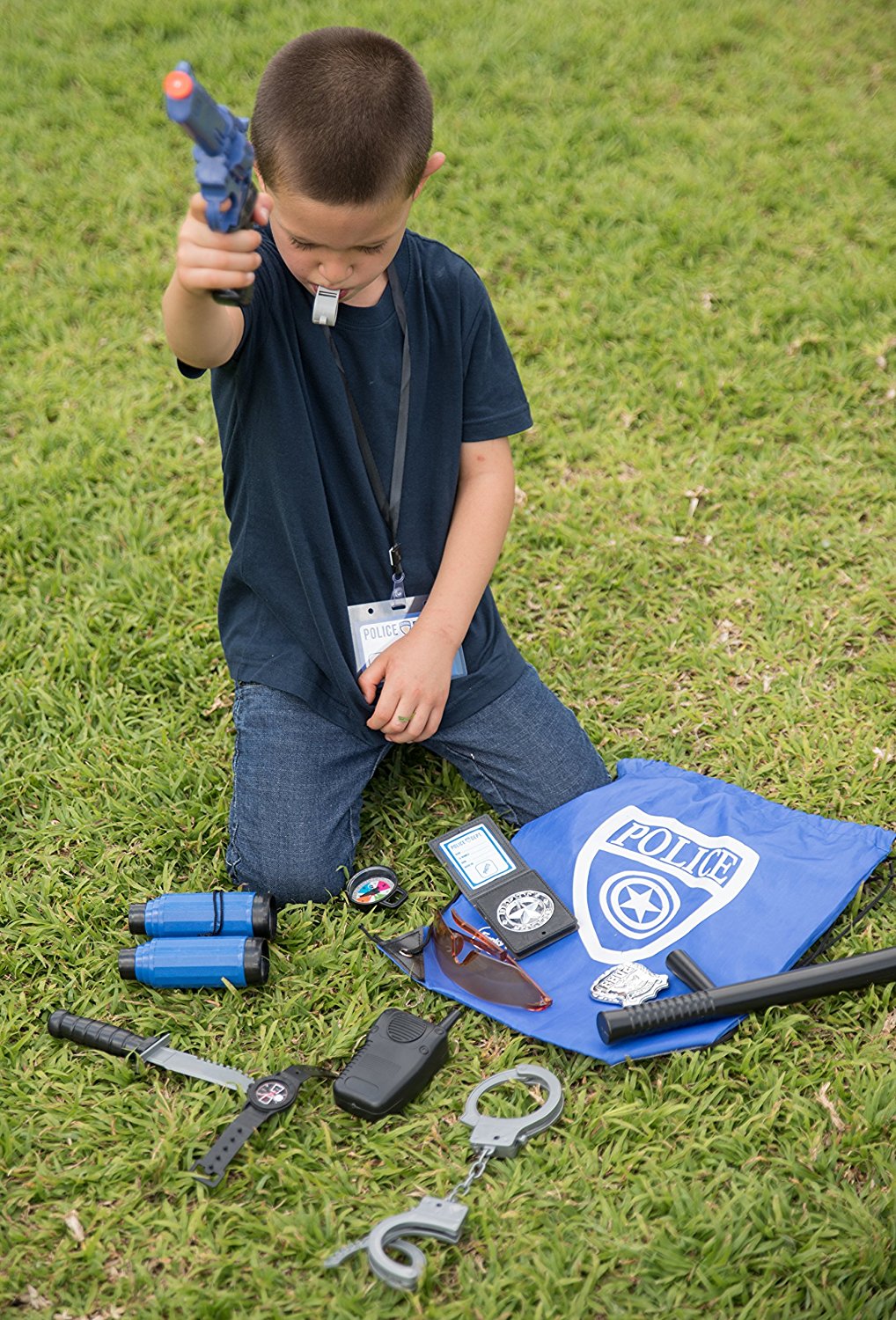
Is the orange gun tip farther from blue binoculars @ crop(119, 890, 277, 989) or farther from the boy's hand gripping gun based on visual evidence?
blue binoculars @ crop(119, 890, 277, 989)

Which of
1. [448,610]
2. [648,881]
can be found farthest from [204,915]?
[648,881]

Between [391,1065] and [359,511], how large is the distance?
121 cm

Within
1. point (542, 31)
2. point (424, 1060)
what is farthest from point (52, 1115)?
point (542, 31)

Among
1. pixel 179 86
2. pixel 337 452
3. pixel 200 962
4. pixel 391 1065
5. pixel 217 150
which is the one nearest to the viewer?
pixel 179 86

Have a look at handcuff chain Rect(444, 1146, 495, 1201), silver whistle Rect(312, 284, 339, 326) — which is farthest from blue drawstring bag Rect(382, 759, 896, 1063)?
silver whistle Rect(312, 284, 339, 326)

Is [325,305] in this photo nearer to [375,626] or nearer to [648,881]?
[375,626]

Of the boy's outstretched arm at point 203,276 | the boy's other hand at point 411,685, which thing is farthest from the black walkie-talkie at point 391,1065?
the boy's outstretched arm at point 203,276

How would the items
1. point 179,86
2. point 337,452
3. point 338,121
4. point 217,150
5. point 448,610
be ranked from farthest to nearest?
point 448,610, point 337,452, point 338,121, point 217,150, point 179,86

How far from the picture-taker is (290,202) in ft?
7.16

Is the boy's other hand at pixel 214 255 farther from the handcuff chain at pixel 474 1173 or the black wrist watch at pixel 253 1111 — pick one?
the handcuff chain at pixel 474 1173

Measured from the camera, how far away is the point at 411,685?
266 cm

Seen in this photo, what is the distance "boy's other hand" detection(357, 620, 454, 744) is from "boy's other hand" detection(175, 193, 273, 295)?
96 centimetres

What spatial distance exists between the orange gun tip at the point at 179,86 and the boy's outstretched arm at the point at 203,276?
228 mm

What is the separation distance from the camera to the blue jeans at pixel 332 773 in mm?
2670
